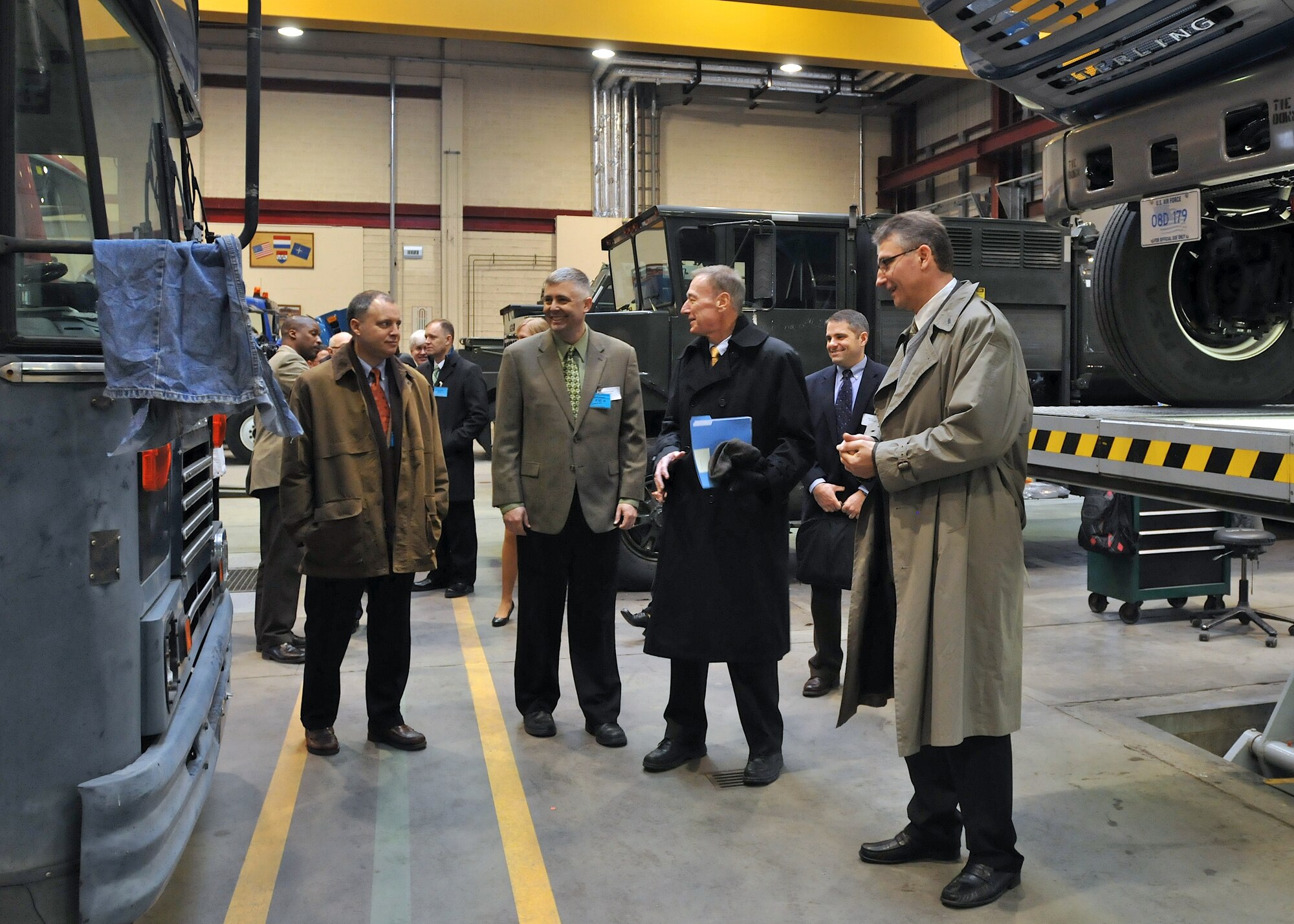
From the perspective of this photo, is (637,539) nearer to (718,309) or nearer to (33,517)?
(718,309)

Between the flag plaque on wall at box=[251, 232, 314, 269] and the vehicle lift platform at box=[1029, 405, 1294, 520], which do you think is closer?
the vehicle lift platform at box=[1029, 405, 1294, 520]

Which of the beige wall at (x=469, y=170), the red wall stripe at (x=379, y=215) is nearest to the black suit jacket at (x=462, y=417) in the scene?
the beige wall at (x=469, y=170)

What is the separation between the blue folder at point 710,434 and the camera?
343 centimetres

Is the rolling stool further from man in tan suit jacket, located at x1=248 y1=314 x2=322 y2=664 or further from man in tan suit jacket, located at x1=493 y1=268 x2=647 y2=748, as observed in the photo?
man in tan suit jacket, located at x1=248 y1=314 x2=322 y2=664

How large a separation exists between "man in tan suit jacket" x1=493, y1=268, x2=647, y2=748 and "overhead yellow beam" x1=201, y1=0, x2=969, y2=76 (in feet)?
21.4

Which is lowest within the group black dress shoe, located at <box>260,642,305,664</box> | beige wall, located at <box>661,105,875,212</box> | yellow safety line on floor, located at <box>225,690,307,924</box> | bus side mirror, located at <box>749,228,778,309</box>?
yellow safety line on floor, located at <box>225,690,307,924</box>

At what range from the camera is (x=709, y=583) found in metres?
3.48

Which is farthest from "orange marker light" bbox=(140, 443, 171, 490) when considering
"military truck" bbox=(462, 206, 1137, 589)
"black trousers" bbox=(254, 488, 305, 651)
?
"military truck" bbox=(462, 206, 1137, 589)

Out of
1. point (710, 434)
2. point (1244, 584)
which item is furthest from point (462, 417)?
point (1244, 584)

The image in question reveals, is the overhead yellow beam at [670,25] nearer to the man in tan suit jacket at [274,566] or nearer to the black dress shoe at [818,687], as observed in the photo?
the man in tan suit jacket at [274,566]

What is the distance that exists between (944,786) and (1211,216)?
209 centimetres

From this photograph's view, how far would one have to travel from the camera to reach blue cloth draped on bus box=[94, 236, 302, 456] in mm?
1955

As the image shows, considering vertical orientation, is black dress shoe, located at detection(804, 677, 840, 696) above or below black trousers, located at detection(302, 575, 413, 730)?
below

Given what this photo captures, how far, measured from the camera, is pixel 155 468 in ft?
7.24
